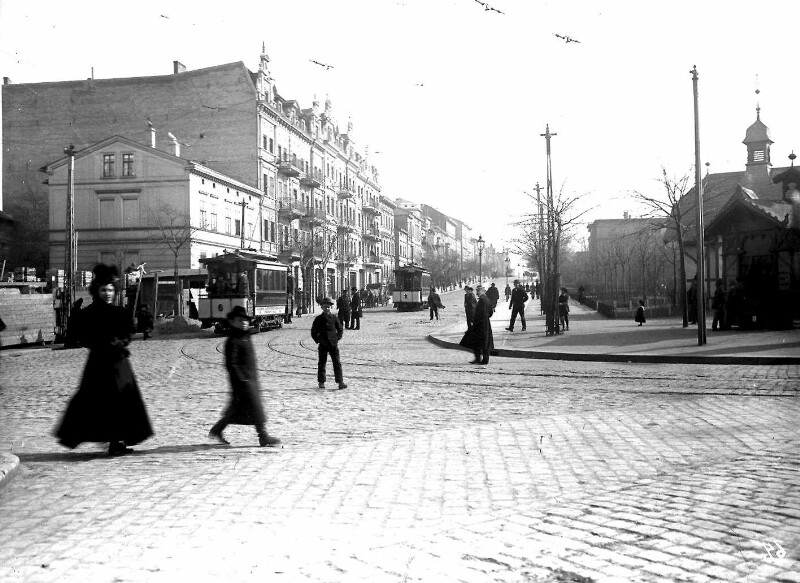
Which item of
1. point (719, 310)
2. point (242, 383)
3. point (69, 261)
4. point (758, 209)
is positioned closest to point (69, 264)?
point (69, 261)

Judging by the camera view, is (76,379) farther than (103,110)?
No

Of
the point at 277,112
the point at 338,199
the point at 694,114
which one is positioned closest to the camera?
the point at 694,114

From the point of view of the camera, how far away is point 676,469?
6.55m

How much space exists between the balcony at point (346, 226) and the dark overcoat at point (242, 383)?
68276mm

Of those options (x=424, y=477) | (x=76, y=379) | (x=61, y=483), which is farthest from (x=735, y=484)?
(x=76, y=379)

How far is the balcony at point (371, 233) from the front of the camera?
290 ft

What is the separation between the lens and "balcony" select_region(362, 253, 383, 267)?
291ft

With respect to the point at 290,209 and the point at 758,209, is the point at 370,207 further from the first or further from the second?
the point at 758,209

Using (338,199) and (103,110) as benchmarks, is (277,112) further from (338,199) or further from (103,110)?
(338,199)

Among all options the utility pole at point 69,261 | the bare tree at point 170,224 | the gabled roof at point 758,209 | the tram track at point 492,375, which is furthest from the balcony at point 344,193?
the tram track at point 492,375

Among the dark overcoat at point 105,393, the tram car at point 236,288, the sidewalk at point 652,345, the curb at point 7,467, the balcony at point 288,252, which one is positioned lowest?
the curb at point 7,467

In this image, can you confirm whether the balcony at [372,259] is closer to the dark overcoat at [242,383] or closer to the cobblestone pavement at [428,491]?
the cobblestone pavement at [428,491]

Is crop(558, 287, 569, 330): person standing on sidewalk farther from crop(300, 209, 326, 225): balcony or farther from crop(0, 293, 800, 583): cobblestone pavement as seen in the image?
crop(300, 209, 326, 225): balcony

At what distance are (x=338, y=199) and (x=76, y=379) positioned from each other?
212 feet
